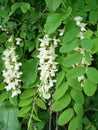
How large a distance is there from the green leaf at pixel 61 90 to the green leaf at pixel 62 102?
18 millimetres

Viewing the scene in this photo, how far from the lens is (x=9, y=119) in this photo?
128cm

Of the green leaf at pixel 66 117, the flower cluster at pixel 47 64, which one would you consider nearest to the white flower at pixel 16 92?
the flower cluster at pixel 47 64

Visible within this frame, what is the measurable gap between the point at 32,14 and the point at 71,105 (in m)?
0.39

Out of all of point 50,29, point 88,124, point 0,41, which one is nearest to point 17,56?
point 0,41

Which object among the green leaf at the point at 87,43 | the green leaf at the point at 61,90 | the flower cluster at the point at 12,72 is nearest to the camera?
the green leaf at the point at 87,43

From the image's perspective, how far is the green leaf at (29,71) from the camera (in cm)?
119

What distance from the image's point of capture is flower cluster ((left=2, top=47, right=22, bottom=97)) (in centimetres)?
120

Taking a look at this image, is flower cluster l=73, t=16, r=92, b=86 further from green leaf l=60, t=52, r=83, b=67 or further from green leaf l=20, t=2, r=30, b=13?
green leaf l=20, t=2, r=30, b=13

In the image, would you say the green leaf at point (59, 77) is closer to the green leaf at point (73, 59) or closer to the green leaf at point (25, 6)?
the green leaf at point (73, 59)

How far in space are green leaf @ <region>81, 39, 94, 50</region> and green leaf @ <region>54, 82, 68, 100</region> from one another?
0.58 feet

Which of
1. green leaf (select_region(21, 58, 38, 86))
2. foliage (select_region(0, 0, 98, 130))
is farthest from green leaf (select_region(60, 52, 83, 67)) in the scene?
green leaf (select_region(21, 58, 38, 86))

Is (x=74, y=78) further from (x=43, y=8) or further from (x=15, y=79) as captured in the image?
(x=43, y=8)

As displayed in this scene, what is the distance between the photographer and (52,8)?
A: 1002mm

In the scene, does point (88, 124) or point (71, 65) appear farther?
point (88, 124)
